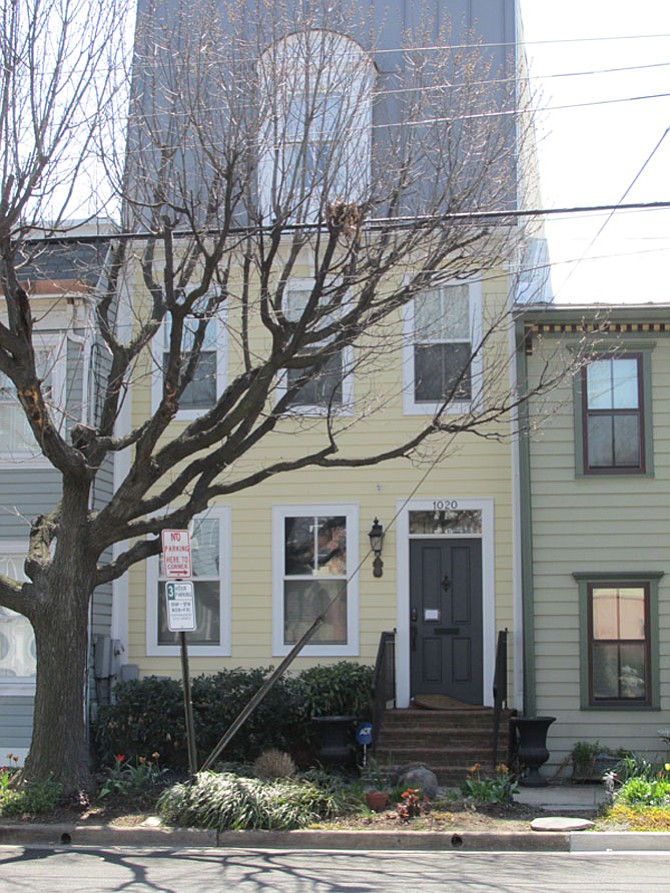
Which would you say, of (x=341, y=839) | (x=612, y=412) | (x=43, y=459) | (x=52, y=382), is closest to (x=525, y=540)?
(x=612, y=412)

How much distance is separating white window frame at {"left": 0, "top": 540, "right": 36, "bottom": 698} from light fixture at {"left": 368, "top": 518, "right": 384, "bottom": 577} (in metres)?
4.65

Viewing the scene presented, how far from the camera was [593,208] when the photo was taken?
1102 centimetres

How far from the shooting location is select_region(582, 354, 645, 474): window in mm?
14680

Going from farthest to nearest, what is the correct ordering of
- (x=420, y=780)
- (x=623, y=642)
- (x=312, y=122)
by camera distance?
(x=623, y=642)
(x=312, y=122)
(x=420, y=780)

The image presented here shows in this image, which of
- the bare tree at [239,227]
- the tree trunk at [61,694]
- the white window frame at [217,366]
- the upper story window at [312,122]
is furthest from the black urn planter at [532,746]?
the upper story window at [312,122]

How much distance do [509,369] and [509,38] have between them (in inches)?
184

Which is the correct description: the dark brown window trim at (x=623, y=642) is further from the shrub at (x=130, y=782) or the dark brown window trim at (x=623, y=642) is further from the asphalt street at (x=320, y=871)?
the shrub at (x=130, y=782)

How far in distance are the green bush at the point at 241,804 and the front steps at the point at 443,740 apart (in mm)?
2584

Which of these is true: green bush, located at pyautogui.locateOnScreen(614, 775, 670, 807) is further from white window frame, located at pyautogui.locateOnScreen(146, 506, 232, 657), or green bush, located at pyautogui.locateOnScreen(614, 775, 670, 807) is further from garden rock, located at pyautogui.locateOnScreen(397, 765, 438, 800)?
white window frame, located at pyautogui.locateOnScreen(146, 506, 232, 657)

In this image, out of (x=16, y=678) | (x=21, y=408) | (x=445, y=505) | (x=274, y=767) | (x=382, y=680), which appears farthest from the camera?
(x=21, y=408)

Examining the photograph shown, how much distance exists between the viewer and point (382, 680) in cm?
1398

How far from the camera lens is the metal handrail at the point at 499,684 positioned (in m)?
13.0

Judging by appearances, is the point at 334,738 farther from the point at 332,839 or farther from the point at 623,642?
the point at 623,642

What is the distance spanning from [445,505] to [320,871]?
6.58 metres
